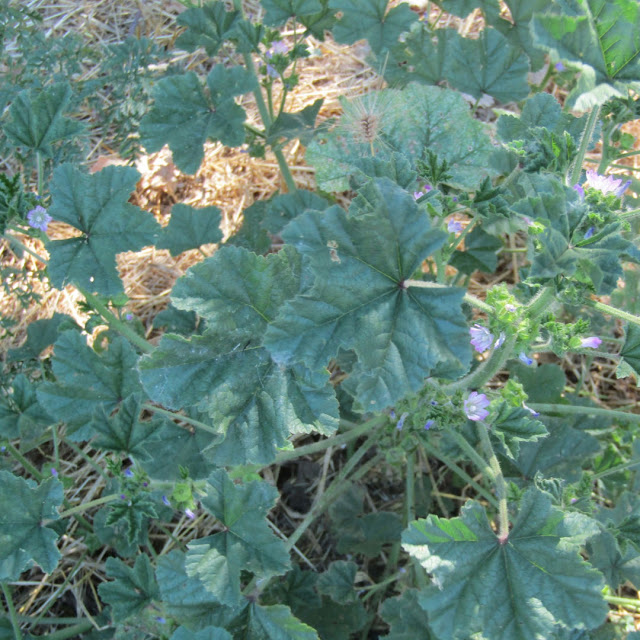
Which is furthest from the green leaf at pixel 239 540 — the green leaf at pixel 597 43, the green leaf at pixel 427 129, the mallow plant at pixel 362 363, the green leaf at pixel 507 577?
the green leaf at pixel 597 43

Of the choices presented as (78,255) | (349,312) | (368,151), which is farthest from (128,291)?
(349,312)

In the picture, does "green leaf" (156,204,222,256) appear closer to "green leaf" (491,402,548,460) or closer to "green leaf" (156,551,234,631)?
"green leaf" (156,551,234,631)

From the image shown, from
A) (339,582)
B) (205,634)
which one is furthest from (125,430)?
(339,582)

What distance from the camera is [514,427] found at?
200 centimetres

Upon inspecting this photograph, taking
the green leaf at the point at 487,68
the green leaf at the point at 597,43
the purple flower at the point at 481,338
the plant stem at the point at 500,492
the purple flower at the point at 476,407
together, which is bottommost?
the plant stem at the point at 500,492

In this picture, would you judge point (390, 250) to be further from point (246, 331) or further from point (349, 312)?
point (246, 331)

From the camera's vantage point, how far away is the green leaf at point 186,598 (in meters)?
2.12

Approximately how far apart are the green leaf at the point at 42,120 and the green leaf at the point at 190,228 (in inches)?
27.3

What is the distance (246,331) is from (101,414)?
553 mm

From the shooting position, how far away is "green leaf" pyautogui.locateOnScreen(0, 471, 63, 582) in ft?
6.89

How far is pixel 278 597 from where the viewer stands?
2.66m

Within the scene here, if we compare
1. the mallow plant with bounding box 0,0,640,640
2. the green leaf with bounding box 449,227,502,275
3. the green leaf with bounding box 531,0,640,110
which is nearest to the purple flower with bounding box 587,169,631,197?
the mallow plant with bounding box 0,0,640,640

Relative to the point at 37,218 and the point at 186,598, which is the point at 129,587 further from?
the point at 37,218

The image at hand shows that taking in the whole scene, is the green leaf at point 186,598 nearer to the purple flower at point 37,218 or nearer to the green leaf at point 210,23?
the purple flower at point 37,218
